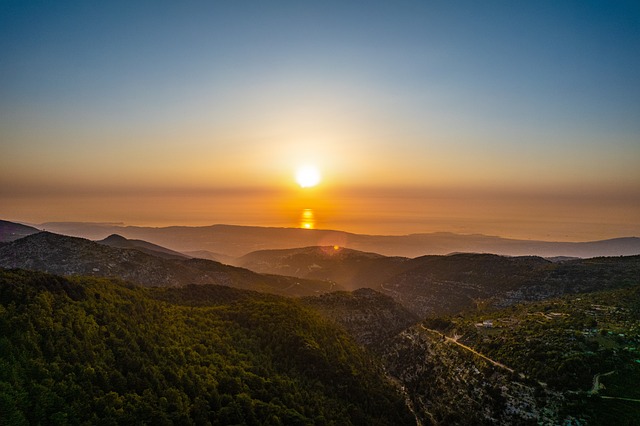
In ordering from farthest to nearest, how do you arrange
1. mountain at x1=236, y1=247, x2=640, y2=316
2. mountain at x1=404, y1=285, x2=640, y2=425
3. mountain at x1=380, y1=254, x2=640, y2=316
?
mountain at x1=236, y1=247, x2=640, y2=316, mountain at x1=380, y1=254, x2=640, y2=316, mountain at x1=404, y1=285, x2=640, y2=425

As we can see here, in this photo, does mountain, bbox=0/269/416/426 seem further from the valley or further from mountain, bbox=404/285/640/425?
mountain, bbox=404/285/640/425

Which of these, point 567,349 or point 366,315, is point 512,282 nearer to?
point 366,315

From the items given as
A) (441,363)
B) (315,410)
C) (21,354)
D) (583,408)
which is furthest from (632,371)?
(21,354)

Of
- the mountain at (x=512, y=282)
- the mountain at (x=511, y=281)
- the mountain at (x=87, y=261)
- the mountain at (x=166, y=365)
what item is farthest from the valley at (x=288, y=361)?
the mountain at (x=87, y=261)

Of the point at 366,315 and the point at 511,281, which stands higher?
the point at 511,281

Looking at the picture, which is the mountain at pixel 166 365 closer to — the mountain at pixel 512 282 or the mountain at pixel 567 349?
the mountain at pixel 567 349

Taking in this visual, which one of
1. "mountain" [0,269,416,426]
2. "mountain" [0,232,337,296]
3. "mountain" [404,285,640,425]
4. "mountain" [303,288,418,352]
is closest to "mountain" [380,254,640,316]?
"mountain" [404,285,640,425]

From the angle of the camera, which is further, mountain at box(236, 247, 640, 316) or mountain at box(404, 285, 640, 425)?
mountain at box(236, 247, 640, 316)

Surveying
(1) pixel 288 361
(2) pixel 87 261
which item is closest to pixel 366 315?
(1) pixel 288 361

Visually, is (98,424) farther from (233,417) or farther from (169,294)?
(169,294)

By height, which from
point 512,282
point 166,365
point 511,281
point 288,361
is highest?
point 511,281
